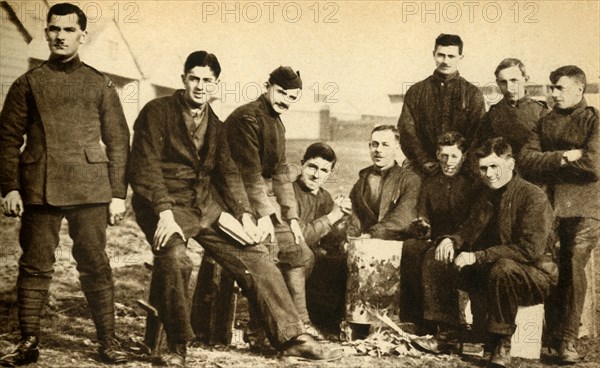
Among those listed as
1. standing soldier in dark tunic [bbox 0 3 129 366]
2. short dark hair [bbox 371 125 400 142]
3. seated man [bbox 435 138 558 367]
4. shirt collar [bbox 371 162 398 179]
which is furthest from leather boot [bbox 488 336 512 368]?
standing soldier in dark tunic [bbox 0 3 129 366]

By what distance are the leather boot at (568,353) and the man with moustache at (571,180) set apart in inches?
2.8

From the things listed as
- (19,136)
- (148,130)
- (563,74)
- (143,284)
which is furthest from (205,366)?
(563,74)

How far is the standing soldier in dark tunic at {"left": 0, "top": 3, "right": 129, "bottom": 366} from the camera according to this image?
502 centimetres

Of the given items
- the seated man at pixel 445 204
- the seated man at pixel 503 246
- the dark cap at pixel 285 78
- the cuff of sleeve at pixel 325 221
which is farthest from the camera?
the dark cap at pixel 285 78

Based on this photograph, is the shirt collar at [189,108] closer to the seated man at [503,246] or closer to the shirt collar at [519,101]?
the seated man at [503,246]

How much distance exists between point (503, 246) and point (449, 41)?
153cm

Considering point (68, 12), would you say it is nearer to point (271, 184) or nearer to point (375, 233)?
point (271, 184)

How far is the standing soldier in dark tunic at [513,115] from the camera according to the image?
520cm

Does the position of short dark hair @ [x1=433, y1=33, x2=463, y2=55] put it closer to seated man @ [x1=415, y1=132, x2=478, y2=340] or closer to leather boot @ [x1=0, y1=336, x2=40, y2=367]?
seated man @ [x1=415, y1=132, x2=478, y2=340]

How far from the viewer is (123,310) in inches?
204

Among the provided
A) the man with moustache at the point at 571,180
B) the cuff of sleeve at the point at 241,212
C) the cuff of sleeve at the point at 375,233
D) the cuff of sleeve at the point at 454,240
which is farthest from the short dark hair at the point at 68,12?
the man with moustache at the point at 571,180

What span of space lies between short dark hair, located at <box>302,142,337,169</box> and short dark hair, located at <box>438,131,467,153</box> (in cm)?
76

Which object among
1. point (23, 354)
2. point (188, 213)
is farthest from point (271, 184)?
point (23, 354)

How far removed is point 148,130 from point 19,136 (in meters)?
0.88
